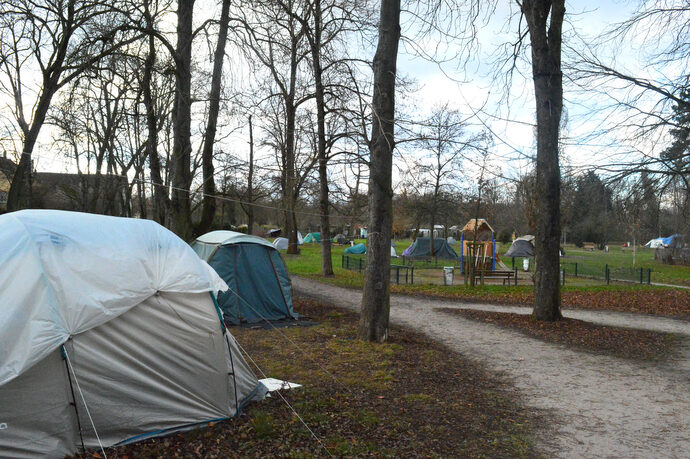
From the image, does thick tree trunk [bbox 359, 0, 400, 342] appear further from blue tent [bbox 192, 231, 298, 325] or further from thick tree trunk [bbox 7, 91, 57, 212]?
thick tree trunk [bbox 7, 91, 57, 212]

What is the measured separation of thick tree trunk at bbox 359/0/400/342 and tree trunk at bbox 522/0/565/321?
403 centimetres

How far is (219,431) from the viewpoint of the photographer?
480 cm

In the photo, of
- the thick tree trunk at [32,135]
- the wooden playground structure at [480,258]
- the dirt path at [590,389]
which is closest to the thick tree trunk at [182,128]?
the thick tree trunk at [32,135]

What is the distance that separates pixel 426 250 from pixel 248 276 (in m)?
26.6

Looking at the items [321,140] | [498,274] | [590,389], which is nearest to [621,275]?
[498,274]

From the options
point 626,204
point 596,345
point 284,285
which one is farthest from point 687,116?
point 284,285

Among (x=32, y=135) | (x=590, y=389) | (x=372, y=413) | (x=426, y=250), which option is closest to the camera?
(x=372, y=413)

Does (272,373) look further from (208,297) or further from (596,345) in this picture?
(596,345)

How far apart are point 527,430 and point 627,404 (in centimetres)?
169

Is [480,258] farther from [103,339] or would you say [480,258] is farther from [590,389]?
[103,339]

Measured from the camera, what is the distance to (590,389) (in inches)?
257

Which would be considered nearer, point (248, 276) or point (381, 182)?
point (381, 182)

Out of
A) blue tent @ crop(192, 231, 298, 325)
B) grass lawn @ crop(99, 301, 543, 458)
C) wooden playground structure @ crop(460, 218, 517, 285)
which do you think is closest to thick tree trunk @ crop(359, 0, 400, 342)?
grass lawn @ crop(99, 301, 543, 458)

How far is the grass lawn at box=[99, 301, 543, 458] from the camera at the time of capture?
4.47 m
